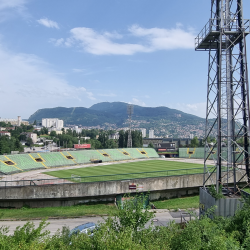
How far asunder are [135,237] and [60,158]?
49.6m

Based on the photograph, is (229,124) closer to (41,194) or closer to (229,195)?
(229,195)

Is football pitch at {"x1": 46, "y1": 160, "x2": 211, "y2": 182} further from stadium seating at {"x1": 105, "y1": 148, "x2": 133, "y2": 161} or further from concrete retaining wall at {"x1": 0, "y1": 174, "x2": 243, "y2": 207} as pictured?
stadium seating at {"x1": 105, "y1": 148, "x2": 133, "y2": 161}

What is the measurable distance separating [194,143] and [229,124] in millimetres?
95168

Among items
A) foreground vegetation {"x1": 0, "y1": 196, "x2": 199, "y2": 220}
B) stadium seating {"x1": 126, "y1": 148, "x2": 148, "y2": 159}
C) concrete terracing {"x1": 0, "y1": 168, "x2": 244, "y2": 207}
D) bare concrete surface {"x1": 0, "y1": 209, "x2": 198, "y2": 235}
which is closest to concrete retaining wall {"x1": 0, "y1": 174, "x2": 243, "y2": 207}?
concrete terracing {"x1": 0, "y1": 168, "x2": 244, "y2": 207}

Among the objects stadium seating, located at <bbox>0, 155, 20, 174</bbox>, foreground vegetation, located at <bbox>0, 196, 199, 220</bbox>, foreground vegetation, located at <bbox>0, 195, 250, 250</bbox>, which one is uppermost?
foreground vegetation, located at <bbox>0, 195, 250, 250</bbox>

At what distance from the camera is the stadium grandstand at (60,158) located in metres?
48.6

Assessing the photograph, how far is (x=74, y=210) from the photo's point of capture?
82.1 feet

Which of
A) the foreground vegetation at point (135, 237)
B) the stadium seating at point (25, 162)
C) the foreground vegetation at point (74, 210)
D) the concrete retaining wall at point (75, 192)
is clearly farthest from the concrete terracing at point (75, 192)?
the stadium seating at point (25, 162)

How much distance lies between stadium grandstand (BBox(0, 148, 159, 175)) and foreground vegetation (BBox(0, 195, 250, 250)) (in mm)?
38046

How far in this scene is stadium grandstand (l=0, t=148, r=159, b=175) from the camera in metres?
48.6

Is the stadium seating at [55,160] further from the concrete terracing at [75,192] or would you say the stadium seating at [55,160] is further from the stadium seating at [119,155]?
the concrete terracing at [75,192]

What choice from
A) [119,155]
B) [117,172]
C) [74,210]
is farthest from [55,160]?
[74,210]

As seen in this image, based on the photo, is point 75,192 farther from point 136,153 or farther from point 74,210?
point 136,153

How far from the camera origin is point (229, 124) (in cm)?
1759
